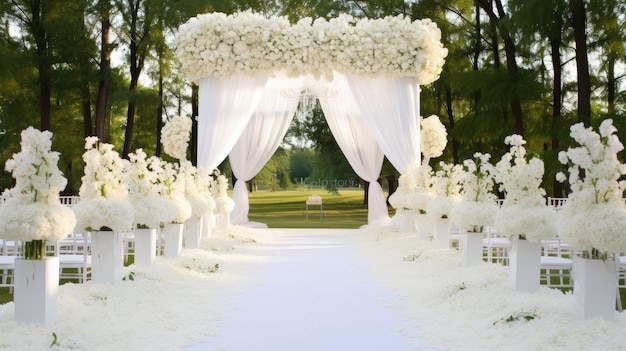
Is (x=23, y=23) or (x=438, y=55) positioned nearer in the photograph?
(x=438, y=55)

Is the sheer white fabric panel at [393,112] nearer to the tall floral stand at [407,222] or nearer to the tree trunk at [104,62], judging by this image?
the tall floral stand at [407,222]

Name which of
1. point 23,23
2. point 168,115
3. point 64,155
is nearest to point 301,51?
point 23,23

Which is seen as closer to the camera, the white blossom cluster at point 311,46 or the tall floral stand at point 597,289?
the tall floral stand at point 597,289

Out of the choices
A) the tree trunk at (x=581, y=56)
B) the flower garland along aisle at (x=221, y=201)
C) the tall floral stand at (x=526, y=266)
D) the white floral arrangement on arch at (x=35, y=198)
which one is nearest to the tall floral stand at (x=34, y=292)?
the white floral arrangement on arch at (x=35, y=198)

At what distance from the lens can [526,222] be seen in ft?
17.7

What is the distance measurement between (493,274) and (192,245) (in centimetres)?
452

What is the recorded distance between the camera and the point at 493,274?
6.23 metres

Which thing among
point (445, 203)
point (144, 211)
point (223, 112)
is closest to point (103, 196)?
point (144, 211)

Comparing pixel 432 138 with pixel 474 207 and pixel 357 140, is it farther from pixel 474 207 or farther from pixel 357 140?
pixel 474 207

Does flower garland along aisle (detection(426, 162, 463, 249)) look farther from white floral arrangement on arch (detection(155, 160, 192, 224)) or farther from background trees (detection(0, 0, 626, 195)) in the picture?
background trees (detection(0, 0, 626, 195))

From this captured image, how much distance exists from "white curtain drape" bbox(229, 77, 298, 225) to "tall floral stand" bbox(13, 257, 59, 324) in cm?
897

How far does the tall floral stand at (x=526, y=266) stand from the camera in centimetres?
548

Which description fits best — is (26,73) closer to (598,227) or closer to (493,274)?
(493,274)

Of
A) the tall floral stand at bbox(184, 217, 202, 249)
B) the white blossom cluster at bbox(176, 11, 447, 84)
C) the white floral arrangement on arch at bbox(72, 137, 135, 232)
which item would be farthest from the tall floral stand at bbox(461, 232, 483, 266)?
the white blossom cluster at bbox(176, 11, 447, 84)
